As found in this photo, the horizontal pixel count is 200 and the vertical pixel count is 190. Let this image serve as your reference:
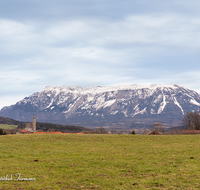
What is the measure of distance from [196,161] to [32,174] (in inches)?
662

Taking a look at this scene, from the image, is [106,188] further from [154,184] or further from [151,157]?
[151,157]

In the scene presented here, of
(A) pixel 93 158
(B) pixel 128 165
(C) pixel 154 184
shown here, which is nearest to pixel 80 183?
(C) pixel 154 184

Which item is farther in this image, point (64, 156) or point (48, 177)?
point (64, 156)

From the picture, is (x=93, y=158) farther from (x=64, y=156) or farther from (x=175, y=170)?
(x=175, y=170)

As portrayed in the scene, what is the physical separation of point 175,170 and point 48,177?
37.7ft

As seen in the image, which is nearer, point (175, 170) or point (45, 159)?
point (175, 170)

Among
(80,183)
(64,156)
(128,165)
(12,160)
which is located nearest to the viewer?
(80,183)

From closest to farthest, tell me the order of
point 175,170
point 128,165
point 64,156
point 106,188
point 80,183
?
point 106,188
point 80,183
point 175,170
point 128,165
point 64,156

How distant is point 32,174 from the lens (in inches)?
909

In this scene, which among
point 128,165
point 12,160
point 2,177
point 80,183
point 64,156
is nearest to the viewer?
point 80,183

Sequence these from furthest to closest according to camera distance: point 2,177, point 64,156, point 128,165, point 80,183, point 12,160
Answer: point 64,156 < point 12,160 < point 128,165 < point 2,177 < point 80,183

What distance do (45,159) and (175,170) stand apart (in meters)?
15.2

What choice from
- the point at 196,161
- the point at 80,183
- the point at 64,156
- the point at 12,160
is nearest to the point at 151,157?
the point at 196,161

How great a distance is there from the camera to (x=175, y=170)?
2322 centimetres
